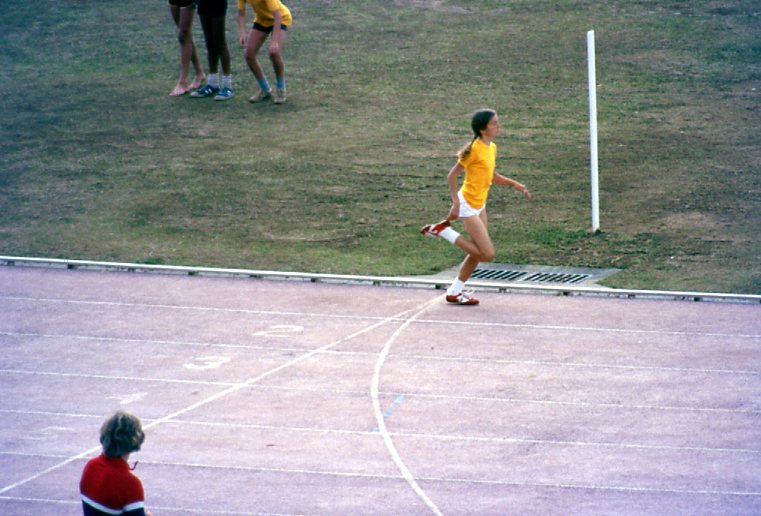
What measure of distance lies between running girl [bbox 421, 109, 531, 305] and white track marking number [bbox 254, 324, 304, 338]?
5.66 feet

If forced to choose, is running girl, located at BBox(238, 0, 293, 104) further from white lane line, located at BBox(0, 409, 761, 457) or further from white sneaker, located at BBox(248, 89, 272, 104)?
white lane line, located at BBox(0, 409, 761, 457)

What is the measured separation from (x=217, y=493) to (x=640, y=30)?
50.9 feet

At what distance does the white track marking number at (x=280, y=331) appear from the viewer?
38.8 ft

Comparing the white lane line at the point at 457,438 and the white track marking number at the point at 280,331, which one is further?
the white track marking number at the point at 280,331

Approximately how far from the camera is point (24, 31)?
915 inches

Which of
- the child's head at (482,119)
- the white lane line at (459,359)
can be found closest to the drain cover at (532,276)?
the child's head at (482,119)

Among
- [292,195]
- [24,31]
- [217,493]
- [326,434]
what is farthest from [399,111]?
[217,493]

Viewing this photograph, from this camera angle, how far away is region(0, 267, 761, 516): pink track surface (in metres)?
8.12

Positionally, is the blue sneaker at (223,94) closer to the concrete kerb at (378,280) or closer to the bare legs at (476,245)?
the concrete kerb at (378,280)

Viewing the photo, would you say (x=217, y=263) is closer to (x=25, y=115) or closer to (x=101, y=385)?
(x=101, y=385)

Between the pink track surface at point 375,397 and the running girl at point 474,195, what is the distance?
13.8 inches

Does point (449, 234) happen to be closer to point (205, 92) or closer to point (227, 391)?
point (227, 391)

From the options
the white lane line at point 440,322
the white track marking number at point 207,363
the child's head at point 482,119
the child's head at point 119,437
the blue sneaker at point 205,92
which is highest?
the child's head at point 119,437

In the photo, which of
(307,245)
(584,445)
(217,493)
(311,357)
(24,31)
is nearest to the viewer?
(217,493)
